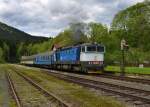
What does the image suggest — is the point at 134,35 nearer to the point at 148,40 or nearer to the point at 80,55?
the point at 148,40

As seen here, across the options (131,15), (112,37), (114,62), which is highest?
(131,15)

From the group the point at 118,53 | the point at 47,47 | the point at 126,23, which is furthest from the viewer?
the point at 47,47

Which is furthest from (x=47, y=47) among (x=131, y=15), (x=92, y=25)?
(x=131, y=15)

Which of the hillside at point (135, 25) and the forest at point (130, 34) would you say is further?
the hillside at point (135, 25)

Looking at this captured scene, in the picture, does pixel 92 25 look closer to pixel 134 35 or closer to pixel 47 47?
pixel 134 35

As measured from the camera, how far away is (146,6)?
9112cm

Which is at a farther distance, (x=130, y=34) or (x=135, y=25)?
(x=130, y=34)

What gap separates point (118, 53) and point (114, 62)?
3.61 metres

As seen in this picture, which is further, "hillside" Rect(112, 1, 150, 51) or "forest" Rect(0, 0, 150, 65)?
"hillside" Rect(112, 1, 150, 51)

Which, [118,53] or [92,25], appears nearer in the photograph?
[118,53]

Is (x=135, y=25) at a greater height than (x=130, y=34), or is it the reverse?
(x=135, y=25)

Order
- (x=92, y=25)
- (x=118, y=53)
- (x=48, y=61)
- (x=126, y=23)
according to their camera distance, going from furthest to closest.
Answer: (x=92, y=25), (x=126, y=23), (x=118, y=53), (x=48, y=61)

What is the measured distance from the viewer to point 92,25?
115188 mm

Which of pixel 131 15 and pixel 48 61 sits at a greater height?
pixel 131 15
